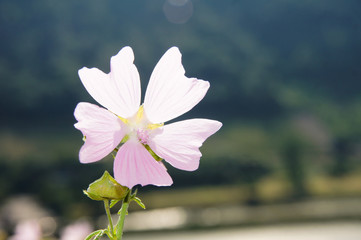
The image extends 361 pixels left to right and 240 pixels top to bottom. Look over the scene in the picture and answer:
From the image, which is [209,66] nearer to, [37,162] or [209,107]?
[209,107]

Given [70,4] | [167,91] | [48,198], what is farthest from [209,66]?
[167,91]

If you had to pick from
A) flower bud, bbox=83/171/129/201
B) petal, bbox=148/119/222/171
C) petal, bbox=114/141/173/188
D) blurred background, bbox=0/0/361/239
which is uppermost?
blurred background, bbox=0/0/361/239

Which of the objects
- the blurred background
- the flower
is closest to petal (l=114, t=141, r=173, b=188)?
the flower

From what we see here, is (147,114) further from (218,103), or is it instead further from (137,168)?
(218,103)

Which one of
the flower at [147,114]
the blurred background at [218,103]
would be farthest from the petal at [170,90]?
the blurred background at [218,103]

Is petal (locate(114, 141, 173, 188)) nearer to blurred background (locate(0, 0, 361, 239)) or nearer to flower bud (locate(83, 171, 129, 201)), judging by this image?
flower bud (locate(83, 171, 129, 201))

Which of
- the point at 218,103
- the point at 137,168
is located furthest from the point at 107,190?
the point at 218,103

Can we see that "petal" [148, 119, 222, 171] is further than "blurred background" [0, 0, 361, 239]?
No

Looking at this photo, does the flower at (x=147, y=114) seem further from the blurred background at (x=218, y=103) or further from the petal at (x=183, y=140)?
the blurred background at (x=218, y=103)
